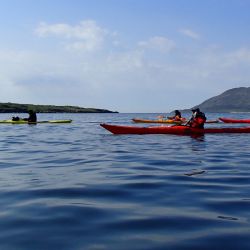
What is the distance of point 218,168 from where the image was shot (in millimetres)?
11008

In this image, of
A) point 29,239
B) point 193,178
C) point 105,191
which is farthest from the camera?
point 193,178

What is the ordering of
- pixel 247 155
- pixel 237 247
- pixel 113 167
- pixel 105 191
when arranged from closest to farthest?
pixel 237 247
pixel 105 191
pixel 113 167
pixel 247 155

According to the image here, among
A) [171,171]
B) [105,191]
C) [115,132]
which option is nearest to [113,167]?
[171,171]

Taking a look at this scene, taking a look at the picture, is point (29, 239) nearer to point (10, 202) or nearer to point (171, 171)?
point (10, 202)

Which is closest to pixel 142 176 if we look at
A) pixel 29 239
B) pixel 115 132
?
pixel 29 239

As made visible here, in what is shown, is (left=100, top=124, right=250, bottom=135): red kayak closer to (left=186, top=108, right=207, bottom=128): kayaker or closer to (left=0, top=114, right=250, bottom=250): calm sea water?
(left=186, top=108, right=207, bottom=128): kayaker

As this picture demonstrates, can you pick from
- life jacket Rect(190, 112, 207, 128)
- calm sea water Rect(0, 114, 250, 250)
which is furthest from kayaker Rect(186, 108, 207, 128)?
calm sea water Rect(0, 114, 250, 250)

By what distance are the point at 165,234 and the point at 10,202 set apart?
301 centimetres

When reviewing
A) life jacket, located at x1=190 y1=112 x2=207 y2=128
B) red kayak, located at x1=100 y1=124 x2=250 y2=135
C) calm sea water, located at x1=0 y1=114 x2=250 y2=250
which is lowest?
calm sea water, located at x1=0 y1=114 x2=250 y2=250

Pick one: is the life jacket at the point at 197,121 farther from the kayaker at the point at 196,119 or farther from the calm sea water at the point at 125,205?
the calm sea water at the point at 125,205

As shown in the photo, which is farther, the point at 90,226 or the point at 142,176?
the point at 142,176

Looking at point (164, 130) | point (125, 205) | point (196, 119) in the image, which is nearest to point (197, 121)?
point (196, 119)

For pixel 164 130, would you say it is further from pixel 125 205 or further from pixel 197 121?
pixel 125 205

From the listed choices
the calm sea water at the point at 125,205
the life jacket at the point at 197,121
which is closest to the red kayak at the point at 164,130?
the life jacket at the point at 197,121
